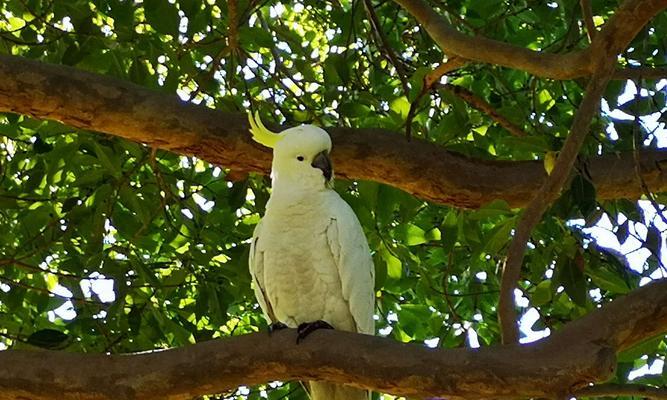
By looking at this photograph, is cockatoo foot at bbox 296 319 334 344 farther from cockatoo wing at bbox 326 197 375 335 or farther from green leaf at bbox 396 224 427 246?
green leaf at bbox 396 224 427 246

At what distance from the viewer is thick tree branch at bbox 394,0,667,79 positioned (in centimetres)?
219

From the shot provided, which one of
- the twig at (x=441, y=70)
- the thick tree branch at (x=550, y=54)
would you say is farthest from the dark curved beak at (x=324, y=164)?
the thick tree branch at (x=550, y=54)

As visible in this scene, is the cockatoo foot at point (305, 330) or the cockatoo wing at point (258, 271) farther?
the cockatoo wing at point (258, 271)

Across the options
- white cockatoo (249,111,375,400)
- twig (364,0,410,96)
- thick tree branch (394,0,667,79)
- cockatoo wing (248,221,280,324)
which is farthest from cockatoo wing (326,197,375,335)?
thick tree branch (394,0,667,79)

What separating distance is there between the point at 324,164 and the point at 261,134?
19 centimetres

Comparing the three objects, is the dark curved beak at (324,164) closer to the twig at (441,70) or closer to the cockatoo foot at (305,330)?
the twig at (441,70)

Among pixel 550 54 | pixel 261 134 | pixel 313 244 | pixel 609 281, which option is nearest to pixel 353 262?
pixel 313 244

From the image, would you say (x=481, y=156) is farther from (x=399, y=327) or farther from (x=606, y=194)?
(x=399, y=327)

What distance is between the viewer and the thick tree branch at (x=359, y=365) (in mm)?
1887

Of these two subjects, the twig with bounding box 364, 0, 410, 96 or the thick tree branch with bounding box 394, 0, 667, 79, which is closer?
the thick tree branch with bounding box 394, 0, 667, 79

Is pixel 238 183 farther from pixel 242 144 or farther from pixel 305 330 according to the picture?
pixel 305 330

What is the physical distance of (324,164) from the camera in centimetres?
282

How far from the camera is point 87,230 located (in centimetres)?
325

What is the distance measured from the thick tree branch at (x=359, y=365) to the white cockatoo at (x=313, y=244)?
0.69m
